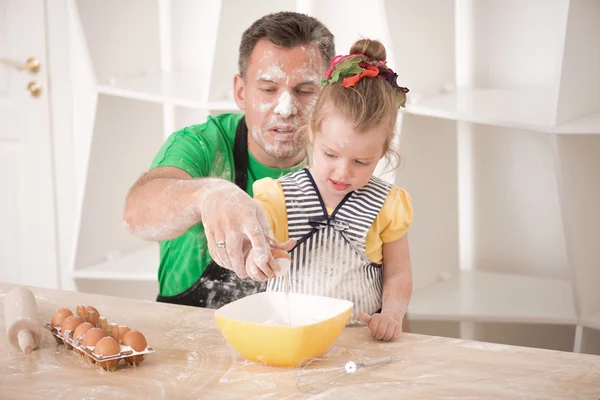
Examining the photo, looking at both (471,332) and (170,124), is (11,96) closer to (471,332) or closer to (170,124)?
(170,124)

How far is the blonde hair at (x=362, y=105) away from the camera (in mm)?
1418

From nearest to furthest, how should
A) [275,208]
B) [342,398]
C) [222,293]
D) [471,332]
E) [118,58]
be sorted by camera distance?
[342,398]
[275,208]
[222,293]
[471,332]
[118,58]

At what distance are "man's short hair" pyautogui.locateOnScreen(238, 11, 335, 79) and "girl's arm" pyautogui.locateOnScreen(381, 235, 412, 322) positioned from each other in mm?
574

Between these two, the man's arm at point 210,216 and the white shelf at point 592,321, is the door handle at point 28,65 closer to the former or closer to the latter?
the man's arm at point 210,216

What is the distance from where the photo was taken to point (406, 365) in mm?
1087

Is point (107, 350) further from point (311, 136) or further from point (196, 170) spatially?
point (196, 170)

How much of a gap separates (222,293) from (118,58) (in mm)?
1161

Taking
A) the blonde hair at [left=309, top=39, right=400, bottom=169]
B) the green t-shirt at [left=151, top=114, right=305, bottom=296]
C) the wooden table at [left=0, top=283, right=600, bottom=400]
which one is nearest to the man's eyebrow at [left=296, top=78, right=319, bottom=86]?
the green t-shirt at [left=151, top=114, right=305, bottom=296]

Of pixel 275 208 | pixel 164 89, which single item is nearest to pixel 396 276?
pixel 275 208

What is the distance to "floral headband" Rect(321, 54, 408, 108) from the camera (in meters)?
1.45

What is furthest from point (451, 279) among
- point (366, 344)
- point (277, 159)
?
point (366, 344)

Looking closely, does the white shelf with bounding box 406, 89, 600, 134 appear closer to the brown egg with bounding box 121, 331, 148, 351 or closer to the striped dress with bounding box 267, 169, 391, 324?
the striped dress with bounding box 267, 169, 391, 324

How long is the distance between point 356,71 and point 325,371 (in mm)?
639

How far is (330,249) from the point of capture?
1.50 meters
